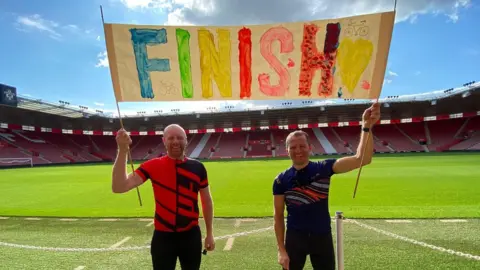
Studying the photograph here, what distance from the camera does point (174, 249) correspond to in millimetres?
2631

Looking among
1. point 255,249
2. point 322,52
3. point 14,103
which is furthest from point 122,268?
point 14,103

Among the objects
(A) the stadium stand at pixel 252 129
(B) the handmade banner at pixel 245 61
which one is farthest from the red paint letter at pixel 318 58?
(A) the stadium stand at pixel 252 129

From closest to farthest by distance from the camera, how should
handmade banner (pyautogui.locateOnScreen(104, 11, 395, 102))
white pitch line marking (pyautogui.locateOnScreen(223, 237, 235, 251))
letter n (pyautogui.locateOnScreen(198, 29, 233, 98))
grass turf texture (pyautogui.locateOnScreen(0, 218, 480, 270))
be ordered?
1. handmade banner (pyautogui.locateOnScreen(104, 11, 395, 102))
2. letter n (pyautogui.locateOnScreen(198, 29, 233, 98))
3. grass turf texture (pyautogui.locateOnScreen(0, 218, 480, 270))
4. white pitch line marking (pyautogui.locateOnScreen(223, 237, 235, 251))

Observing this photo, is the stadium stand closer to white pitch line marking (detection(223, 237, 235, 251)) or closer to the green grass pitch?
the green grass pitch

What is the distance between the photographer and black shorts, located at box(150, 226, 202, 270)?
2600 millimetres

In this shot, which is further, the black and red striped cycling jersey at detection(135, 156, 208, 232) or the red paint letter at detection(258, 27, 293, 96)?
the red paint letter at detection(258, 27, 293, 96)

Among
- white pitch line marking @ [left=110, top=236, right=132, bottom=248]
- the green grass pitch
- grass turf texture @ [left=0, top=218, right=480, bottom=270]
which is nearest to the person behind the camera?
grass turf texture @ [left=0, top=218, right=480, bottom=270]

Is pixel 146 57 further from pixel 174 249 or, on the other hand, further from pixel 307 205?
pixel 307 205

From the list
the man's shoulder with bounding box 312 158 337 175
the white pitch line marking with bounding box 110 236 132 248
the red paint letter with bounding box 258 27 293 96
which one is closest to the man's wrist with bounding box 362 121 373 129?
the man's shoulder with bounding box 312 158 337 175

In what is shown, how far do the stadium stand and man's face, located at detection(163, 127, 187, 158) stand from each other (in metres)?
41.6

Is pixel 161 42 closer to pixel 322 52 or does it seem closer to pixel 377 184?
pixel 322 52

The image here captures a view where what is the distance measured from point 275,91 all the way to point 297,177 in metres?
1.26

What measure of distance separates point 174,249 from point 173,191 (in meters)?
0.54

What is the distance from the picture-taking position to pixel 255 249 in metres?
4.68
